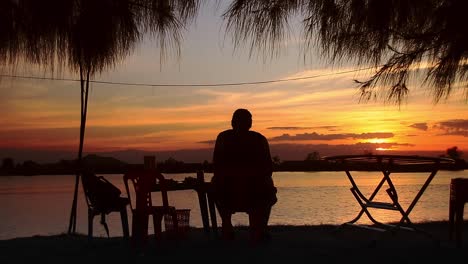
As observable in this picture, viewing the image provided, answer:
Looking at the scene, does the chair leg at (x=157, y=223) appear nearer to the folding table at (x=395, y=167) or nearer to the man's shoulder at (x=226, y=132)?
the man's shoulder at (x=226, y=132)

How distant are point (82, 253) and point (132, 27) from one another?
1.61 metres

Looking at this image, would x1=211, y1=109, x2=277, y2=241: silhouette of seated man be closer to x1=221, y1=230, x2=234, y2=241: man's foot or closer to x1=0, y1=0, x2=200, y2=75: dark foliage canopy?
x1=221, y1=230, x2=234, y2=241: man's foot

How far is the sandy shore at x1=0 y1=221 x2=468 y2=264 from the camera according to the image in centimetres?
435

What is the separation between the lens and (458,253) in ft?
15.1

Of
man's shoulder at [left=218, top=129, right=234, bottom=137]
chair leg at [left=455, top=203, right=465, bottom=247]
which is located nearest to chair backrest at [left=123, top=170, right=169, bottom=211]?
man's shoulder at [left=218, top=129, right=234, bottom=137]

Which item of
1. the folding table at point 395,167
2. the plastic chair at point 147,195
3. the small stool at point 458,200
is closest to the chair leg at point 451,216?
the small stool at point 458,200

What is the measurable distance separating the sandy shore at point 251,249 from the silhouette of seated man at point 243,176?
0.21 m

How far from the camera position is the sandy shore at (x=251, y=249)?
435cm

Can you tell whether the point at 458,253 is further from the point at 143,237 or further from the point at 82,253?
the point at 82,253

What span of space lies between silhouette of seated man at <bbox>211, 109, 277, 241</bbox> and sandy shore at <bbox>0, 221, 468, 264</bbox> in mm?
211

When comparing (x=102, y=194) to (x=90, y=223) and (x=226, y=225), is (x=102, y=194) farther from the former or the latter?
(x=226, y=225)

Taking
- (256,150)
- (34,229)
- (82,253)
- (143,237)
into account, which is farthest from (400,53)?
(34,229)

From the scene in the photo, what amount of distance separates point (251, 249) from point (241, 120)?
3.40 ft

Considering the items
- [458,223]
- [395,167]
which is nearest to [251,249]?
[395,167]
